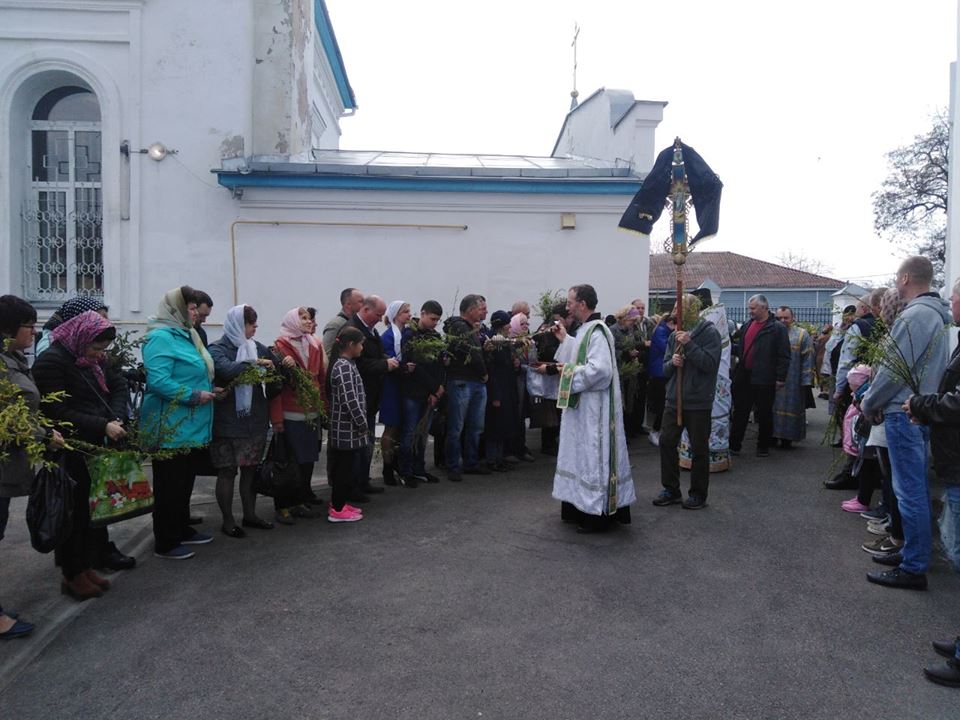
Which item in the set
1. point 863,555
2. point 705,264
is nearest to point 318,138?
Answer: point 863,555

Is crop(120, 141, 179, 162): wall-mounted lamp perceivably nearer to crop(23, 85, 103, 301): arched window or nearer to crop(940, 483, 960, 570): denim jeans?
crop(23, 85, 103, 301): arched window

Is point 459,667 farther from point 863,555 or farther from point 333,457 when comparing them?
point 863,555

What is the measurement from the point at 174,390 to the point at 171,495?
→ 2.70ft

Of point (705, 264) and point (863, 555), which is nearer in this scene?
point (863, 555)

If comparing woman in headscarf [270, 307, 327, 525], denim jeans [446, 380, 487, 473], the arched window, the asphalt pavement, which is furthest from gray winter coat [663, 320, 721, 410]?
the arched window

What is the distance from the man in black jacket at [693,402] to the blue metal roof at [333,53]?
11.0 m

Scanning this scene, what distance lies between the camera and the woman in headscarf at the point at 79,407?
14.3 ft

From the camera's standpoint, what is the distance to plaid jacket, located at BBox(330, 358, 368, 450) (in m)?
5.88

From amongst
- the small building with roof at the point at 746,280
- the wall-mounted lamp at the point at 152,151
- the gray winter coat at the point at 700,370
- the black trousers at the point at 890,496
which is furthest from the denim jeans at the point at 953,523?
the small building with roof at the point at 746,280

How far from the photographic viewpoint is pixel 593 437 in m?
5.70

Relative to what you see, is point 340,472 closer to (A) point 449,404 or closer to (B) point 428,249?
(A) point 449,404

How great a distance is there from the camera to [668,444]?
21.3ft

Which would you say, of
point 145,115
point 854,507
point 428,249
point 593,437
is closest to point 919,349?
point 593,437

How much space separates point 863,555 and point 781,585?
1.04 m
